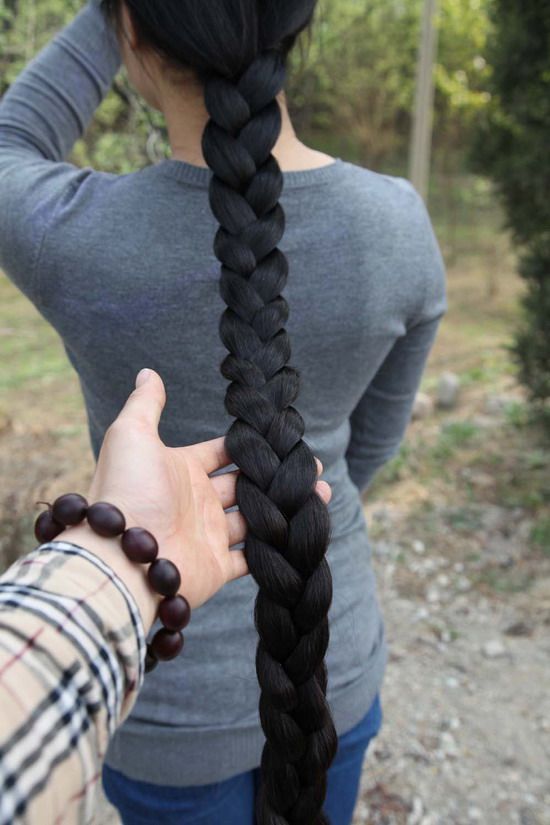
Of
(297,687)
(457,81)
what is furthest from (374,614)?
(457,81)

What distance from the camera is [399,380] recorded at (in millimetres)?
1225

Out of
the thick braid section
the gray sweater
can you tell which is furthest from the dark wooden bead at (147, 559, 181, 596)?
the gray sweater

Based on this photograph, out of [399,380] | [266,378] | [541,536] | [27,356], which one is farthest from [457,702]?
[27,356]

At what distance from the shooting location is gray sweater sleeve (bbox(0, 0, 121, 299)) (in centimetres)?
86

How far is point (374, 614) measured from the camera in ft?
3.67

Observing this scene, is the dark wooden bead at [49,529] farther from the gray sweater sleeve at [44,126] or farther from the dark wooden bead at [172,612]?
the gray sweater sleeve at [44,126]

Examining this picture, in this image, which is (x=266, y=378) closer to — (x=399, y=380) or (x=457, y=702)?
(x=399, y=380)

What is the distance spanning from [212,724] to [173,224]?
0.62m

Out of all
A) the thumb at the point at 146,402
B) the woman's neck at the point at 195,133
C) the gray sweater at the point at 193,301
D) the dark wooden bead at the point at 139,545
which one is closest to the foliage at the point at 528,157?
the gray sweater at the point at 193,301

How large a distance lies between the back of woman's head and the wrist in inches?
4.8

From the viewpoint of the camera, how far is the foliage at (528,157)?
2814 millimetres

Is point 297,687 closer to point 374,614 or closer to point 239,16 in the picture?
point 374,614

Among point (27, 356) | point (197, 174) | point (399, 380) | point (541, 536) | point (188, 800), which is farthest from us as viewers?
point (27, 356)

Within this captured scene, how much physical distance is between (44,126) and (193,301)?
0.35 meters
